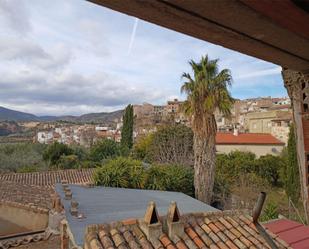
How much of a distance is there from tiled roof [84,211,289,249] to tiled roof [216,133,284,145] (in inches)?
1123

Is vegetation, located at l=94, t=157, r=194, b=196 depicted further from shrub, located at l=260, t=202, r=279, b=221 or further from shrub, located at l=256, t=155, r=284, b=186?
shrub, located at l=256, t=155, r=284, b=186

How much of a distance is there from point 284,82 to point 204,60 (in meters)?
12.8

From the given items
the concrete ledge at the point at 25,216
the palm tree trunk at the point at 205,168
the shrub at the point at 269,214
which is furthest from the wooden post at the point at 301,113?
the palm tree trunk at the point at 205,168

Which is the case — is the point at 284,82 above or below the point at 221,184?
above

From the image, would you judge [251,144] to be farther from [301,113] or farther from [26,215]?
[301,113]

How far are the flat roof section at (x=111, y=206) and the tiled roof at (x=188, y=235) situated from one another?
49.2 inches

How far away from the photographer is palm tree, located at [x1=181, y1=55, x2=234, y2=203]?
537 inches

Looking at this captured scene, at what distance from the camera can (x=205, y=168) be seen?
13.6 metres

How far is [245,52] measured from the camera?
142 centimetres

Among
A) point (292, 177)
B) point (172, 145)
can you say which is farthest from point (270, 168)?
point (172, 145)

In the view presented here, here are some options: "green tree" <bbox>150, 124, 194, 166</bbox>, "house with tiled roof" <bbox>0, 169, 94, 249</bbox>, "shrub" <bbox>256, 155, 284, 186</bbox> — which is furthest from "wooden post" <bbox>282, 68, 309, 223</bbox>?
"shrub" <bbox>256, 155, 284, 186</bbox>

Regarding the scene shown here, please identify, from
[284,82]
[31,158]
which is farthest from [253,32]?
[31,158]

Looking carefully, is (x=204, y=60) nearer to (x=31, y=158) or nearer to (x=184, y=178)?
(x=184, y=178)

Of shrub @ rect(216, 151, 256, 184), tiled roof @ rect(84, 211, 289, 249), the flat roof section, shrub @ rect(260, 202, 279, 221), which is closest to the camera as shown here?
tiled roof @ rect(84, 211, 289, 249)
